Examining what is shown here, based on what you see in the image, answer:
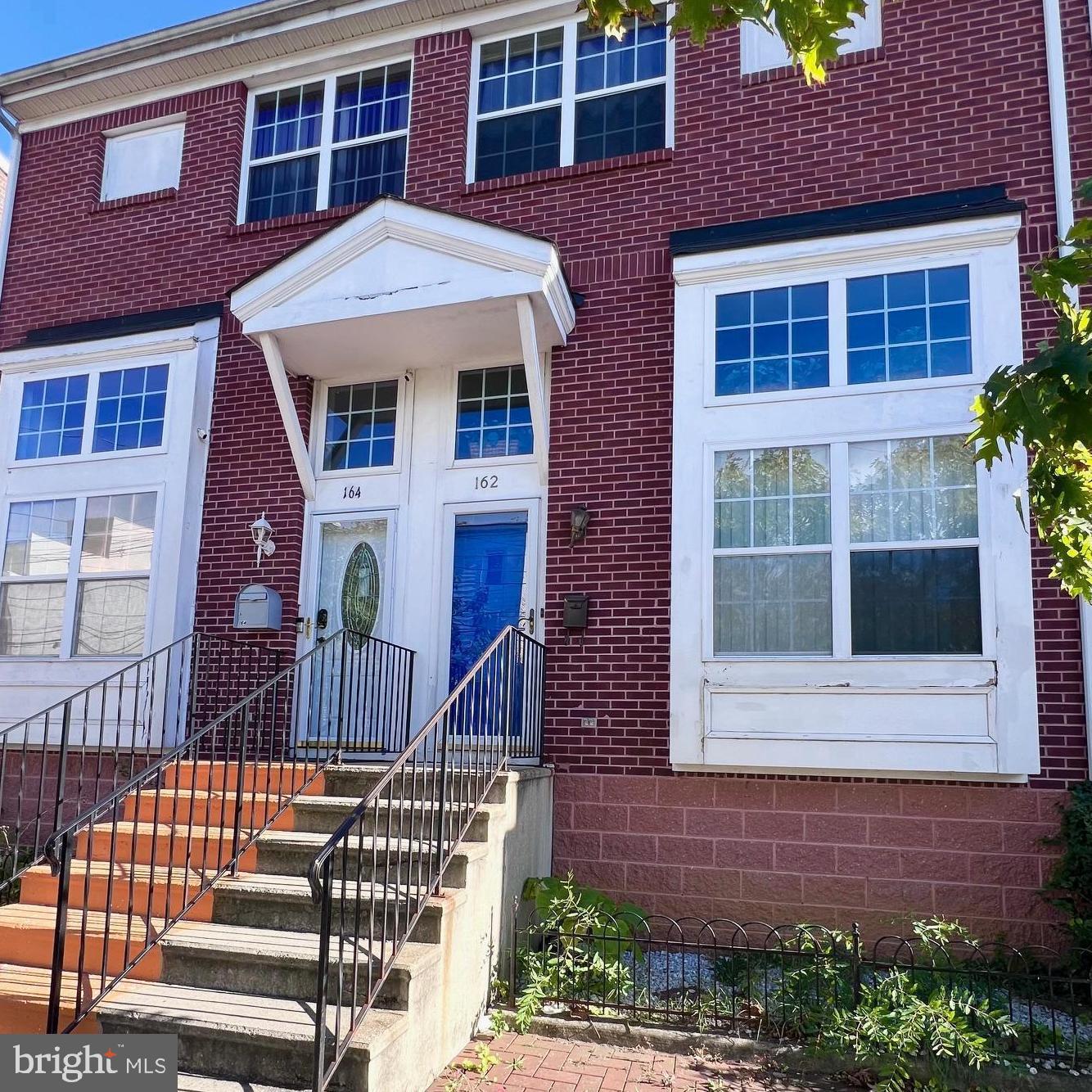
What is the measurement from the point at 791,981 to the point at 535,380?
4239mm

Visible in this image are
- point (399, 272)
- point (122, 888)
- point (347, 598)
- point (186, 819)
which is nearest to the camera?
point (122, 888)

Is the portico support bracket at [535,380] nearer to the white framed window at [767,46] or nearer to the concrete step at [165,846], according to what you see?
the white framed window at [767,46]

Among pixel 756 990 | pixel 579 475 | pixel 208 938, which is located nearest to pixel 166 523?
pixel 579 475

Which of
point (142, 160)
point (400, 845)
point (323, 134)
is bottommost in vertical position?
point (400, 845)

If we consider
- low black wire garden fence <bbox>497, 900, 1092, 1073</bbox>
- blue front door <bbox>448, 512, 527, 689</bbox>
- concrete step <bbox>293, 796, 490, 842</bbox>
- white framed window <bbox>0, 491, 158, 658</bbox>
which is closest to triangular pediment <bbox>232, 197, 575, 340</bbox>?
blue front door <bbox>448, 512, 527, 689</bbox>

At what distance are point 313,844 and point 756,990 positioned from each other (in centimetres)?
255

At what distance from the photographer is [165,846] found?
5.66 metres

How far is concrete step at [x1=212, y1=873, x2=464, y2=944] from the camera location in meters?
4.54

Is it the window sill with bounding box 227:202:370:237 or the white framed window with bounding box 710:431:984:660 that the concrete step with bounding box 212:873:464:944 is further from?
the window sill with bounding box 227:202:370:237

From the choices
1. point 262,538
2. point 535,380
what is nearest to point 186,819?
point 262,538

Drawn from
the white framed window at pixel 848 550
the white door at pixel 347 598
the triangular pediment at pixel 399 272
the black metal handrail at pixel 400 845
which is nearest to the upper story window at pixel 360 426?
the white door at pixel 347 598

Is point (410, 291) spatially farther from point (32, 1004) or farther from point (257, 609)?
point (32, 1004)

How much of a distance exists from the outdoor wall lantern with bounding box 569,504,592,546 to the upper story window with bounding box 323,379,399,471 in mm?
1806

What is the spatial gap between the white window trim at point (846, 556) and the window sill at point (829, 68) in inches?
57.8
